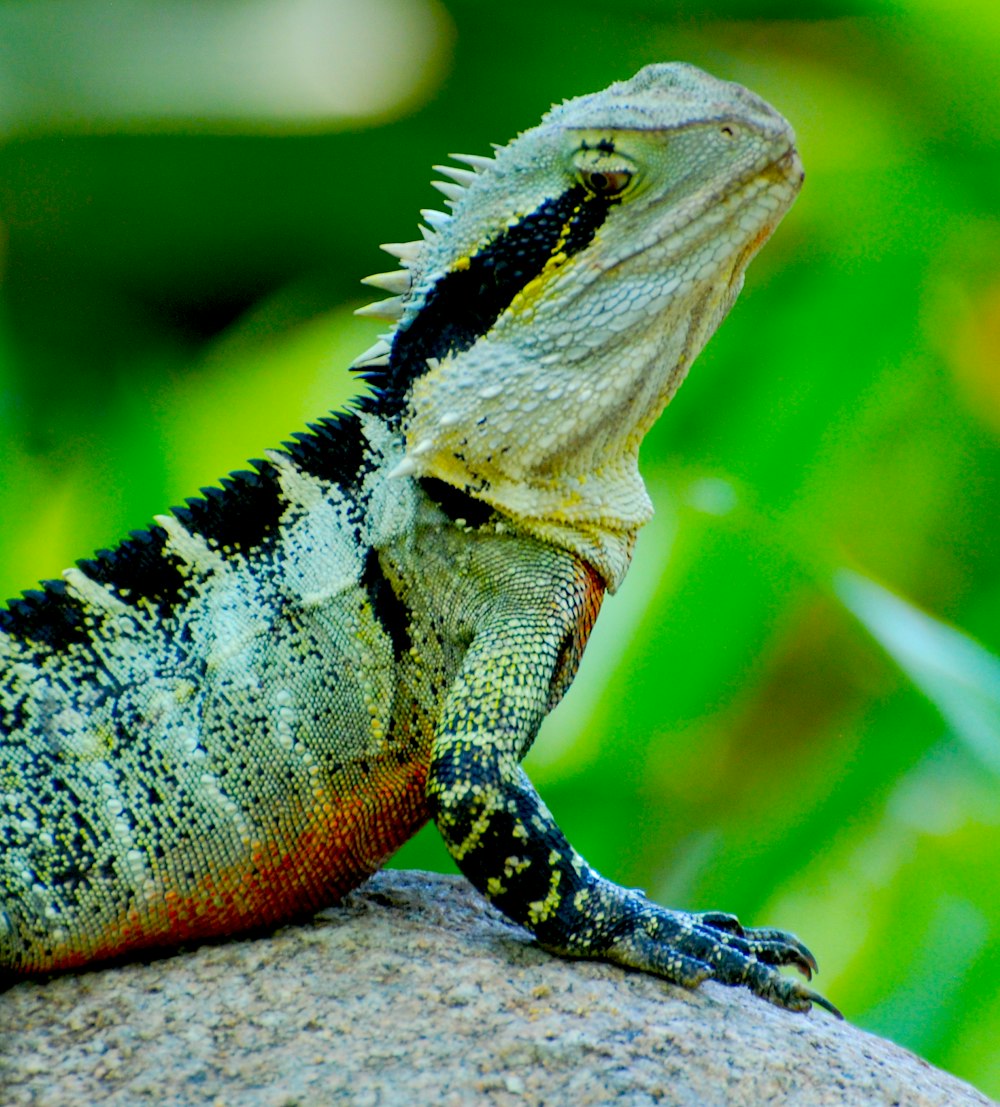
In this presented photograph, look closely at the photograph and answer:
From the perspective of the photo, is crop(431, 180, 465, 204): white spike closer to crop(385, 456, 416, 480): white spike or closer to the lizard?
the lizard

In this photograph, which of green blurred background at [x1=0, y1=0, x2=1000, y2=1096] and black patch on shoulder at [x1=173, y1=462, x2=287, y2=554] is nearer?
black patch on shoulder at [x1=173, y1=462, x2=287, y2=554]

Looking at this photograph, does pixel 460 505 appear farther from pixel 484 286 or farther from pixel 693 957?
pixel 693 957

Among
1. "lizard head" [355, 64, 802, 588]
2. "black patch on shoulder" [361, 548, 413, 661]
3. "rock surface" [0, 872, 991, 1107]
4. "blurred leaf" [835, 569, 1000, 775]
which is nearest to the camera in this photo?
"rock surface" [0, 872, 991, 1107]

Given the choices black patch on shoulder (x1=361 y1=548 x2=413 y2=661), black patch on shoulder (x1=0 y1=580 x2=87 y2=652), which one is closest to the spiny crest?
black patch on shoulder (x1=361 y1=548 x2=413 y2=661)

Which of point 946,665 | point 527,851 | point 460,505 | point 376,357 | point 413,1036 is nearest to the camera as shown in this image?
point 413,1036

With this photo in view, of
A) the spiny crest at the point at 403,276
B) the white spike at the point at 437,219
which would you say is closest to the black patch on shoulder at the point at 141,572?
the spiny crest at the point at 403,276

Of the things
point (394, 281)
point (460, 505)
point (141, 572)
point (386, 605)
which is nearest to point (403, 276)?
point (394, 281)

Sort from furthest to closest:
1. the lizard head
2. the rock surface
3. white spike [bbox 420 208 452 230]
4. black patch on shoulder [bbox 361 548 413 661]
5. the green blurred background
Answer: the green blurred background < white spike [bbox 420 208 452 230] < black patch on shoulder [bbox 361 548 413 661] < the lizard head < the rock surface
